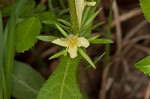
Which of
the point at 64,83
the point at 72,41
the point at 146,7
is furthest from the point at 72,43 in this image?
the point at 146,7

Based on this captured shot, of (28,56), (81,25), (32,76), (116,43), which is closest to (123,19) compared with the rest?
(116,43)

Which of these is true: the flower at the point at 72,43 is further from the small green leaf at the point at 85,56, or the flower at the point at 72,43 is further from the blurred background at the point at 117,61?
the blurred background at the point at 117,61

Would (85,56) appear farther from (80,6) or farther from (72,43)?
(80,6)

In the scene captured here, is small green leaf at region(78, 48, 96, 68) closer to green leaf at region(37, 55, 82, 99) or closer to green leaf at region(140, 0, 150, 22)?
green leaf at region(37, 55, 82, 99)

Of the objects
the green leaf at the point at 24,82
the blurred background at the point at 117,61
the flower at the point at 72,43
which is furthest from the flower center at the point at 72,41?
the blurred background at the point at 117,61

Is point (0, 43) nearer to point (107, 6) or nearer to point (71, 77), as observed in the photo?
point (71, 77)

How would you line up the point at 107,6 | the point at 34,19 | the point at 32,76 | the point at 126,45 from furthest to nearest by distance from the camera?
the point at 107,6
the point at 126,45
the point at 32,76
the point at 34,19
